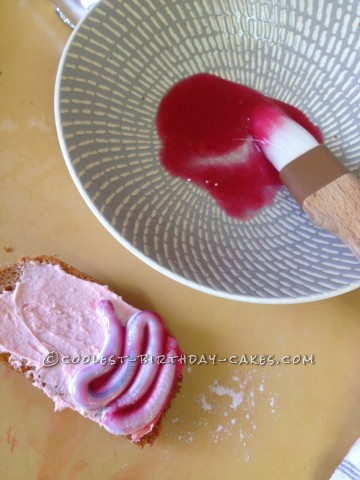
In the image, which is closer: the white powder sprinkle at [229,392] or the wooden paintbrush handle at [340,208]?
the wooden paintbrush handle at [340,208]

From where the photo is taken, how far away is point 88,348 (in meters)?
0.88

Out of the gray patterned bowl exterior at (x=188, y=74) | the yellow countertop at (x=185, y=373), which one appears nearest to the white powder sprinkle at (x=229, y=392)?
the yellow countertop at (x=185, y=373)

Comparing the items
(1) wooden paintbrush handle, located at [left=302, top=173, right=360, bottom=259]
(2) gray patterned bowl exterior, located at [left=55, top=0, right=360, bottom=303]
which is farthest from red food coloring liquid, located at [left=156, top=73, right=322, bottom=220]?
(1) wooden paintbrush handle, located at [left=302, top=173, right=360, bottom=259]

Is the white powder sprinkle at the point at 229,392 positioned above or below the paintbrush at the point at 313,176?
below

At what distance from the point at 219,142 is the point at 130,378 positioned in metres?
0.44

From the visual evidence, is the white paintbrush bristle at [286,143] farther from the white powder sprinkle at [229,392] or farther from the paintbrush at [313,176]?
the white powder sprinkle at [229,392]

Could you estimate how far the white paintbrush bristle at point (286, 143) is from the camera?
0.86 metres

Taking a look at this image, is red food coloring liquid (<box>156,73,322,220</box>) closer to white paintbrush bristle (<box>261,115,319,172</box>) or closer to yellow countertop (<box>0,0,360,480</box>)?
white paintbrush bristle (<box>261,115,319,172</box>)

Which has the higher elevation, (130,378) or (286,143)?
(286,143)

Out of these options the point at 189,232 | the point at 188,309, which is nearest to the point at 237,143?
the point at 189,232

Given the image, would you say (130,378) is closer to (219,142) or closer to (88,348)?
(88,348)

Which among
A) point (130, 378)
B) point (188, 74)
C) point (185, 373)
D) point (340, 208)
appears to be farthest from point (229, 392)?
point (188, 74)

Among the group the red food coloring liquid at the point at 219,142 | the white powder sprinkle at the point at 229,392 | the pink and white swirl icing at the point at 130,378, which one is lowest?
the white powder sprinkle at the point at 229,392

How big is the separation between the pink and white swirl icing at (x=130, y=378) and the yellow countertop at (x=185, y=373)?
0.22 feet
